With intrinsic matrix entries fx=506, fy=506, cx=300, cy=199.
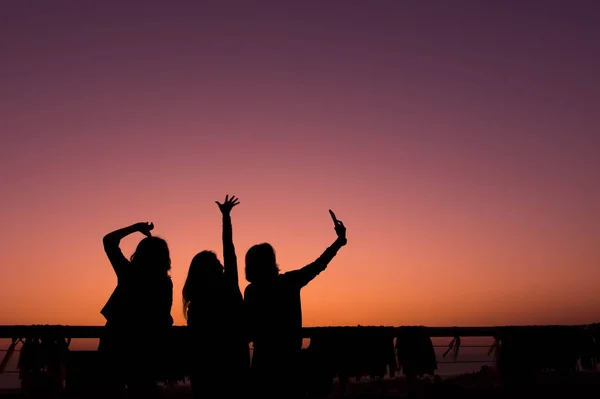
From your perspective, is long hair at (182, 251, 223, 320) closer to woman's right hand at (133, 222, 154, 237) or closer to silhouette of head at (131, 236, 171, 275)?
silhouette of head at (131, 236, 171, 275)

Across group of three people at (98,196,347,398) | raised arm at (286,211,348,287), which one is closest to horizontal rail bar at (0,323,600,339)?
group of three people at (98,196,347,398)

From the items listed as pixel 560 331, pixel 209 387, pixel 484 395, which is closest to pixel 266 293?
pixel 209 387

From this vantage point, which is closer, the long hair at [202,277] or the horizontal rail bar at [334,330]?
the long hair at [202,277]

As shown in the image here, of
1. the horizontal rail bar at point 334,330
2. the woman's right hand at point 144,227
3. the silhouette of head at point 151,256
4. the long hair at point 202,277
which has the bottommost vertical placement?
the horizontal rail bar at point 334,330

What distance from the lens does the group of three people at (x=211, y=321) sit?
4.31m

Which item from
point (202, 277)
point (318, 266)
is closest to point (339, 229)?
point (318, 266)

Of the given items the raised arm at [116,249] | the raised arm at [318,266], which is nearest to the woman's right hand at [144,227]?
the raised arm at [116,249]

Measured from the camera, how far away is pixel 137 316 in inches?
179

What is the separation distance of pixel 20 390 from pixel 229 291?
2.56 metres

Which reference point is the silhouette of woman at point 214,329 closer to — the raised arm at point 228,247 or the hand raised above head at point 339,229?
the raised arm at point 228,247

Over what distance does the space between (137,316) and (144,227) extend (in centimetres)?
97

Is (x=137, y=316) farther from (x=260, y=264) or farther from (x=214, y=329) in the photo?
(x=260, y=264)

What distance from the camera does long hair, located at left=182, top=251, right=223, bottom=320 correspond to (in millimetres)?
4383

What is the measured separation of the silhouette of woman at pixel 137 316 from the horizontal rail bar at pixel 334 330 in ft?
0.98
